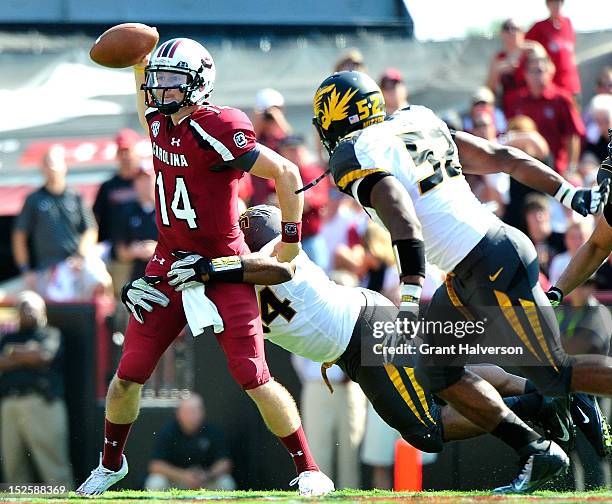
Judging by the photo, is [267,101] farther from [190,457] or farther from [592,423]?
[592,423]

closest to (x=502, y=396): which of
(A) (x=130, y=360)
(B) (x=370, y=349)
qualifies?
(B) (x=370, y=349)

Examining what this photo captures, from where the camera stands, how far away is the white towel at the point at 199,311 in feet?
21.0

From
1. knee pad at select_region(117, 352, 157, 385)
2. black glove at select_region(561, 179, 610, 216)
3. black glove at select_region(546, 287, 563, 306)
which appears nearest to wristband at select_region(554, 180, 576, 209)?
black glove at select_region(561, 179, 610, 216)

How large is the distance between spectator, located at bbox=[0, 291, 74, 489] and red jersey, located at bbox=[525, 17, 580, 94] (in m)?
4.90

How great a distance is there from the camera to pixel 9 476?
27.7ft

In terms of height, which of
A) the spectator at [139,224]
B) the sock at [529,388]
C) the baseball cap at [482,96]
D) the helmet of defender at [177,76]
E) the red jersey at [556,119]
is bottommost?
the sock at [529,388]

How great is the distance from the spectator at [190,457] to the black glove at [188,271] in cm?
203

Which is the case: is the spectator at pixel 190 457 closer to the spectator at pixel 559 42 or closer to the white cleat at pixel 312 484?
the white cleat at pixel 312 484

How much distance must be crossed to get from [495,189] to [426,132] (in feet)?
11.9

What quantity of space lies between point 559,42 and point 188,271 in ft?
18.9

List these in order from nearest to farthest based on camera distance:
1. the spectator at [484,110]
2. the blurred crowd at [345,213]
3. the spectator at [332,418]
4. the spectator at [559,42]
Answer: the spectator at [332,418]
the blurred crowd at [345,213]
the spectator at [484,110]
the spectator at [559,42]

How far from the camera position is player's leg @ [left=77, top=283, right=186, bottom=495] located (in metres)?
6.52

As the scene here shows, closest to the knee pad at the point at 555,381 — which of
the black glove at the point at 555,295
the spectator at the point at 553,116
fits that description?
the black glove at the point at 555,295

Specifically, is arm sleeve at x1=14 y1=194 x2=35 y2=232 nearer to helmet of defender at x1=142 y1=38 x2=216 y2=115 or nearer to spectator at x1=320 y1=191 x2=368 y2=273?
spectator at x1=320 y1=191 x2=368 y2=273
